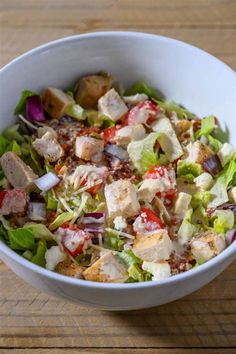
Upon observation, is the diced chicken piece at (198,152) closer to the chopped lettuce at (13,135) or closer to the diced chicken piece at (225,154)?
the diced chicken piece at (225,154)

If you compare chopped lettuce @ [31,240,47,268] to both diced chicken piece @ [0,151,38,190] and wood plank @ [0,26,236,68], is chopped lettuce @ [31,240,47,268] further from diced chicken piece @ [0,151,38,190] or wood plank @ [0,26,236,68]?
wood plank @ [0,26,236,68]

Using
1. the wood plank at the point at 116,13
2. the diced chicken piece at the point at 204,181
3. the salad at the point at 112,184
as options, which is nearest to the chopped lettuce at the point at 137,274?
the salad at the point at 112,184

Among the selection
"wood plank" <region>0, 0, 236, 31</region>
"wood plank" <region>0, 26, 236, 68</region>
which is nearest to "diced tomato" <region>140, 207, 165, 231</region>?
"wood plank" <region>0, 26, 236, 68</region>

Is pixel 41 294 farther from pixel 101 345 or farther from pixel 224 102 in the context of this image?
pixel 224 102

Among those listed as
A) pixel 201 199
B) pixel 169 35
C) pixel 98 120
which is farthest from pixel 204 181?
pixel 169 35

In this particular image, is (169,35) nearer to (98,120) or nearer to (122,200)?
(98,120)

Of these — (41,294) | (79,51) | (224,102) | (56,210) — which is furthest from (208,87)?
(41,294)

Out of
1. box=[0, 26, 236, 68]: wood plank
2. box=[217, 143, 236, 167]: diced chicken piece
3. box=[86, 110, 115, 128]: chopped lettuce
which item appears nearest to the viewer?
box=[217, 143, 236, 167]: diced chicken piece
